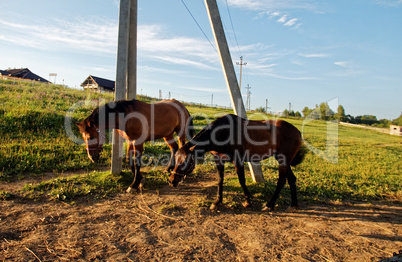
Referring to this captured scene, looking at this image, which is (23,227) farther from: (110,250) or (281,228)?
(281,228)

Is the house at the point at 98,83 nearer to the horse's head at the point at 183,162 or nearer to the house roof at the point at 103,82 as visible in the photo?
the house roof at the point at 103,82

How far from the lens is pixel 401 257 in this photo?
1.83 m

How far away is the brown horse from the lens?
15.5ft

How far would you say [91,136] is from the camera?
4699mm

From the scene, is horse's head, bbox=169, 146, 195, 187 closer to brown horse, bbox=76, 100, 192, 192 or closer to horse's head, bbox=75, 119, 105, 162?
brown horse, bbox=76, 100, 192, 192

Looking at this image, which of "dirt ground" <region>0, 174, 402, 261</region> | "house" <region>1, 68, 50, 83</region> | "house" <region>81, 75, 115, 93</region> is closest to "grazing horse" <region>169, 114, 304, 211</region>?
"dirt ground" <region>0, 174, 402, 261</region>

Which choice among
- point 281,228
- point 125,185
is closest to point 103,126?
point 125,185

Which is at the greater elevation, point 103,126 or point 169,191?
point 103,126

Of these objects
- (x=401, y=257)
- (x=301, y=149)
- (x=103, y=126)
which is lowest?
(x=401, y=257)

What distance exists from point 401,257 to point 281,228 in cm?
194

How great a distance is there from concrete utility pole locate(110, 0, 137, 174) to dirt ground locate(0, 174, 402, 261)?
56.1 inches

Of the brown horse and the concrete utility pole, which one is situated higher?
the concrete utility pole

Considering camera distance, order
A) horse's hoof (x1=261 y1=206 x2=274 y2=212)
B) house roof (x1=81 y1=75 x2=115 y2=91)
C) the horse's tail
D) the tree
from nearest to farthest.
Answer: horse's hoof (x1=261 y1=206 x2=274 y2=212)
the horse's tail
house roof (x1=81 y1=75 x2=115 y2=91)
the tree

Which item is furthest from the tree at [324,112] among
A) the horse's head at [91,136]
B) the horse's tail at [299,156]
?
the horse's head at [91,136]
